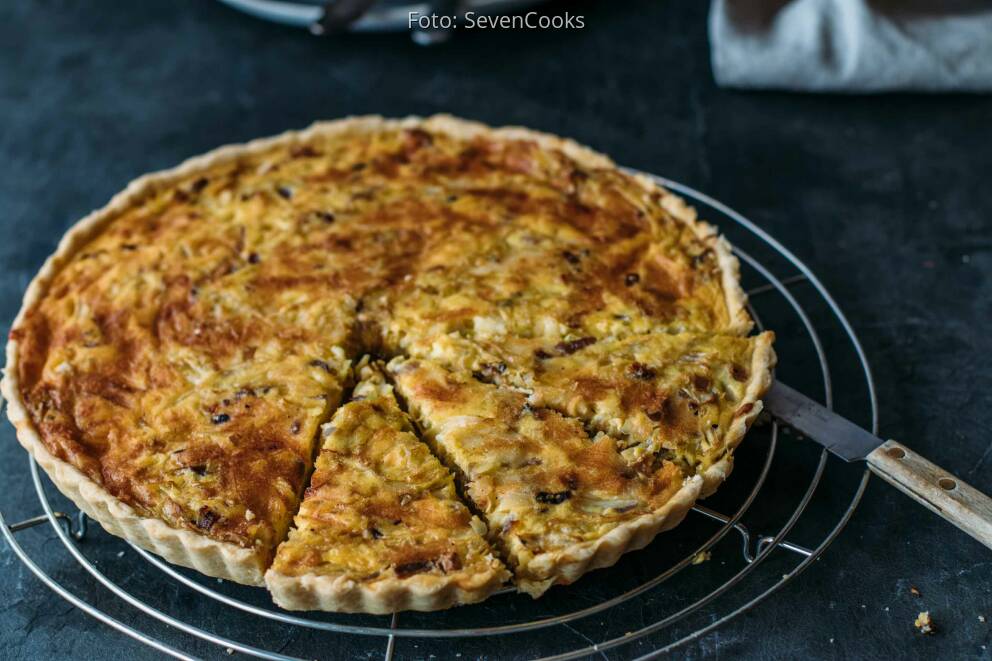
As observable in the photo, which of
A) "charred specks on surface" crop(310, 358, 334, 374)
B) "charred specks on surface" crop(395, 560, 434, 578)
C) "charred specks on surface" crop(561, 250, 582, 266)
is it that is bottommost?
"charred specks on surface" crop(395, 560, 434, 578)

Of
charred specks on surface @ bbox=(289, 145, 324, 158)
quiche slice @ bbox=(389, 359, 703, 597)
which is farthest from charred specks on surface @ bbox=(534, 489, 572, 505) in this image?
charred specks on surface @ bbox=(289, 145, 324, 158)

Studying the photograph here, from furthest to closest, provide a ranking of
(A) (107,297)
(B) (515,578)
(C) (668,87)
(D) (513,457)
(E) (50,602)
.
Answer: (C) (668,87), (A) (107,297), (E) (50,602), (D) (513,457), (B) (515,578)

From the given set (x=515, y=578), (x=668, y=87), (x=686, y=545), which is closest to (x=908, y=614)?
(x=686, y=545)

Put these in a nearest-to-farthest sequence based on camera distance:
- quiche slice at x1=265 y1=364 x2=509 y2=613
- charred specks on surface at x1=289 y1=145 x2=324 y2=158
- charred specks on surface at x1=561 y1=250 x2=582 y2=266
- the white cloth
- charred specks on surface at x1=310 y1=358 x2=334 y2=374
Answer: quiche slice at x1=265 y1=364 x2=509 y2=613, charred specks on surface at x1=310 y1=358 x2=334 y2=374, charred specks on surface at x1=561 y1=250 x2=582 y2=266, charred specks on surface at x1=289 y1=145 x2=324 y2=158, the white cloth

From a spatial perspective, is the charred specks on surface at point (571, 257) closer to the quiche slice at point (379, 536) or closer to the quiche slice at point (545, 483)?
the quiche slice at point (545, 483)

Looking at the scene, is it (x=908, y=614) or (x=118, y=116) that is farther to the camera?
(x=118, y=116)

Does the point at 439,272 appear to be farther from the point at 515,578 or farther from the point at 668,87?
the point at 668,87

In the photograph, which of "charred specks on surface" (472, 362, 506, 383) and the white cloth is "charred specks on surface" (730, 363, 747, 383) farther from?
the white cloth

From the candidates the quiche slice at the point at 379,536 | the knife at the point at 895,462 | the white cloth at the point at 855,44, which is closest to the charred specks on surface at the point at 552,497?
the quiche slice at the point at 379,536
